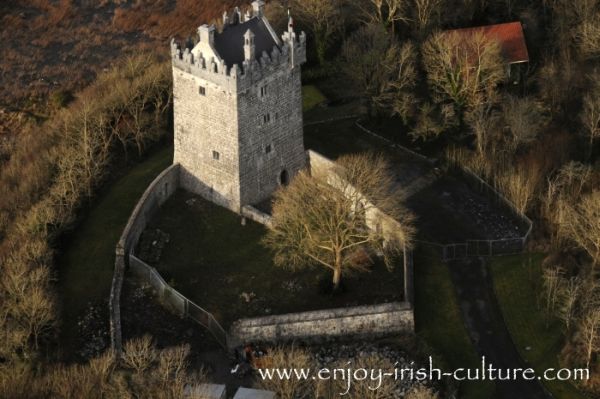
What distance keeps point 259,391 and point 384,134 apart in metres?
32.0

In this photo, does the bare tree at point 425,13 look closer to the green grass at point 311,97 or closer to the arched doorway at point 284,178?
the green grass at point 311,97

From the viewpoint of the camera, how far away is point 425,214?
3344 inches

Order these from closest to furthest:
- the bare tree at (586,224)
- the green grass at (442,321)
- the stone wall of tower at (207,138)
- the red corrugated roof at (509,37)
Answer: the green grass at (442,321) < the bare tree at (586,224) < the stone wall of tower at (207,138) < the red corrugated roof at (509,37)

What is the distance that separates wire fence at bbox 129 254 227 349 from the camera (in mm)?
75188

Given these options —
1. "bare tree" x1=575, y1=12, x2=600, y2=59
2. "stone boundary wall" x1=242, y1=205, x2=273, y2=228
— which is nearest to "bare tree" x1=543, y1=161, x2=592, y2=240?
"bare tree" x1=575, y1=12, x2=600, y2=59

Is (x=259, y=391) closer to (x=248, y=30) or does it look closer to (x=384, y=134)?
(x=248, y=30)

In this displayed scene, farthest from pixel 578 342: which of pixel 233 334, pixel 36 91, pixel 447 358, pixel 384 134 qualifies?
pixel 36 91

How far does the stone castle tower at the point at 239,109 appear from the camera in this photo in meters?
80.5

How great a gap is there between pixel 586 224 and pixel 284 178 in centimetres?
2152

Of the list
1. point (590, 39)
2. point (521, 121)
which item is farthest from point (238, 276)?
point (590, 39)

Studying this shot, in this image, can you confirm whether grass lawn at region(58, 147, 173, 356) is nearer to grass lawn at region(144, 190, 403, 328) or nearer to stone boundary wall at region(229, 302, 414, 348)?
grass lawn at region(144, 190, 403, 328)

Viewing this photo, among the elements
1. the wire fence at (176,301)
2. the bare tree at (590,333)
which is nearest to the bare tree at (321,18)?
the wire fence at (176,301)

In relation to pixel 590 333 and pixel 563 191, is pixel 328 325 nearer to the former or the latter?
pixel 590 333

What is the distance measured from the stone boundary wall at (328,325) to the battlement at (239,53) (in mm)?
15927
